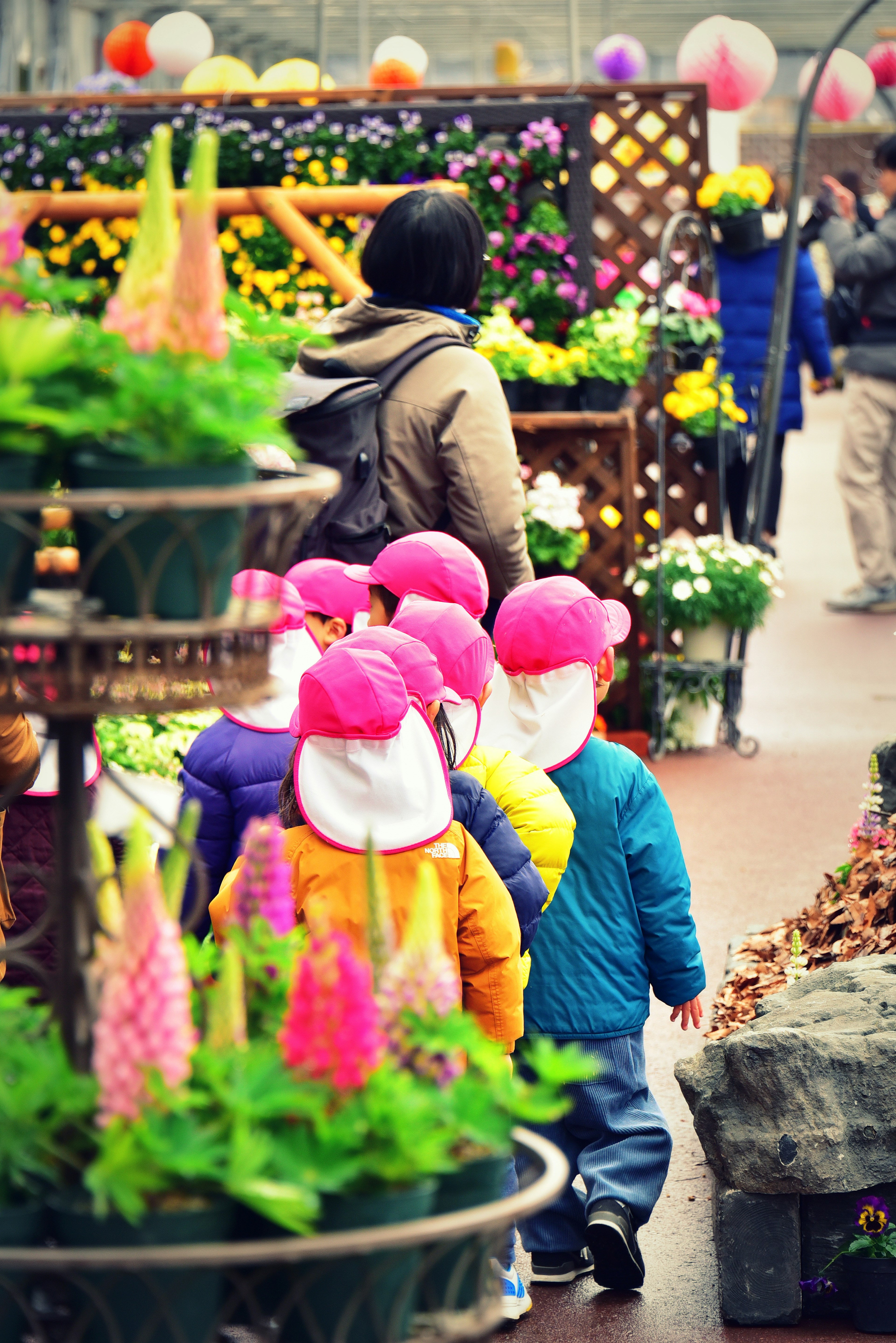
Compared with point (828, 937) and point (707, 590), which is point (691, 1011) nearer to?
point (828, 937)

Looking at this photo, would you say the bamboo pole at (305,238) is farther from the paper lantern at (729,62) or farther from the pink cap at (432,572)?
the paper lantern at (729,62)

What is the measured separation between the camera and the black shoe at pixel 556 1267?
3.11 m

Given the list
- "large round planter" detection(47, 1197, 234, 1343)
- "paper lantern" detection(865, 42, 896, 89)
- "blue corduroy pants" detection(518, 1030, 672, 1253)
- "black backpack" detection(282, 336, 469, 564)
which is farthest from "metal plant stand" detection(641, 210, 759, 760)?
"paper lantern" detection(865, 42, 896, 89)

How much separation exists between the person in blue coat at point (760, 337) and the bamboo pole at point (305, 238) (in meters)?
2.49

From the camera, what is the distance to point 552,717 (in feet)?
10.2

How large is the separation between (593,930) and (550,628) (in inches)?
22.9

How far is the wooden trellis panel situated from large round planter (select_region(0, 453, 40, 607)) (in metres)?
5.74

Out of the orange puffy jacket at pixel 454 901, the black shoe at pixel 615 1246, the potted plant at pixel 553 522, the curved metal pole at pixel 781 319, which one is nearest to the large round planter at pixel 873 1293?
the black shoe at pixel 615 1246

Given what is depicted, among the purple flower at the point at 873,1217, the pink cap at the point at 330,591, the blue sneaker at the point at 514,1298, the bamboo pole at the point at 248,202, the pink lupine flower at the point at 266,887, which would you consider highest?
the bamboo pole at the point at 248,202

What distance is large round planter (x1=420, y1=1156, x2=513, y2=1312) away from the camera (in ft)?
4.72

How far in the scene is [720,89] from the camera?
9289 millimetres

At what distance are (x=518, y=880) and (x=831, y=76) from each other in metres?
10.3

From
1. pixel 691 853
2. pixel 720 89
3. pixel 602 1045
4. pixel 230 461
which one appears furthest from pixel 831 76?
pixel 230 461

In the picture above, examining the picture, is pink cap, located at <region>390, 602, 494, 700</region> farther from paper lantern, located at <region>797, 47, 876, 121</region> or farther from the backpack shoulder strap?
paper lantern, located at <region>797, 47, 876, 121</region>
